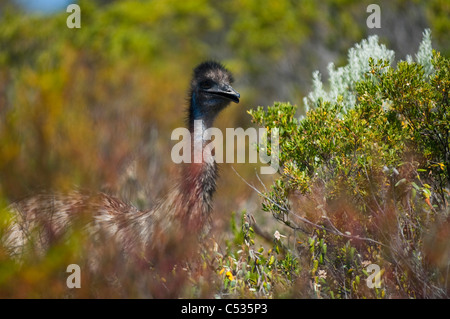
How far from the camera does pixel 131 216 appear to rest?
510cm

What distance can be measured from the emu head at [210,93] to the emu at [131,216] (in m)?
0.03

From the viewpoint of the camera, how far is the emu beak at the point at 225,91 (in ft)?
18.4

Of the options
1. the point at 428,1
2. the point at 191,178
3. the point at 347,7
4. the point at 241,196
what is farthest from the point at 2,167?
the point at 347,7

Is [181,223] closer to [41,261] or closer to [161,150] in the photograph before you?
[41,261]

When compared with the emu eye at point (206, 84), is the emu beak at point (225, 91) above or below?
below

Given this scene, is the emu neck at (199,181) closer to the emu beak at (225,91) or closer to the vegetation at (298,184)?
the vegetation at (298,184)

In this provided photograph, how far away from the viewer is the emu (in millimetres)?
4637

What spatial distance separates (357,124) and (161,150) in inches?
236

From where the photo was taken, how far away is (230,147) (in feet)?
32.8

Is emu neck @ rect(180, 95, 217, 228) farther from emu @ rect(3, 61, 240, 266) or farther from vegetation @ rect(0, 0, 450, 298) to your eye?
vegetation @ rect(0, 0, 450, 298)

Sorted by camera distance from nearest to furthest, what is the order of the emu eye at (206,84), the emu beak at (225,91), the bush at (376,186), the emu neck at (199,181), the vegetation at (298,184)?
the vegetation at (298,184) < the bush at (376,186) < the emu neck at (199,181) < the emu beak at (225,91) < the emu eye at (206,84)

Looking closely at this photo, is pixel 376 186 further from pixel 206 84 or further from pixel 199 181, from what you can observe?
pixel 206 84

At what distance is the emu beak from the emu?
0.04ft

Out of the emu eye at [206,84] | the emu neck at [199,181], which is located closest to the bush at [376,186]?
the emu neck at [199,181]
